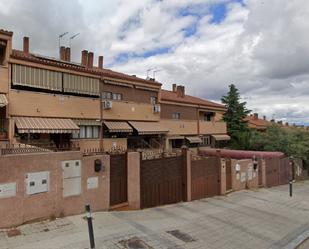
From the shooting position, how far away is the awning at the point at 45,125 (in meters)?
18.8

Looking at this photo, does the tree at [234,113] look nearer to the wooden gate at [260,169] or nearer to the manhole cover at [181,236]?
the wooden gate at [260,169]

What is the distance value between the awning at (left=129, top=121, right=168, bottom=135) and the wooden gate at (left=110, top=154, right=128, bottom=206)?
44.3ft

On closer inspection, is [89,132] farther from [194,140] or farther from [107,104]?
[194,140]

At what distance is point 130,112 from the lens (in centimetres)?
2761

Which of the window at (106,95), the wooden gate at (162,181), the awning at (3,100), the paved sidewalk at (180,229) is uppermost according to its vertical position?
the window at (106,95)

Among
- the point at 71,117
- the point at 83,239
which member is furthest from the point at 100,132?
the point at 83,239

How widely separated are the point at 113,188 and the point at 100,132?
40.7 ft

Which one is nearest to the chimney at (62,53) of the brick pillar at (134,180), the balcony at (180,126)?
the balcony at (180,126)

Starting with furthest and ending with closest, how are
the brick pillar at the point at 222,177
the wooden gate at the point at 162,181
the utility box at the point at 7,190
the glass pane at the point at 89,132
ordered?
the glass pane at the point at 89,132, the brick pillar at the point at 222,177, the wooden gate at the point at 162,181, the utility box at the point at 7,190

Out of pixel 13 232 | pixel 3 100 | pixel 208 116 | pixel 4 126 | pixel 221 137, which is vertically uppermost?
pixel 208 116

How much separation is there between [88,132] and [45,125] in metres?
4.73

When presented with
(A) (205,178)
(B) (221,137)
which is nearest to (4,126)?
(A) (205,178)

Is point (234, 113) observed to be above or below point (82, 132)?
above

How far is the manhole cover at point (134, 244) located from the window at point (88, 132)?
14.9 m
